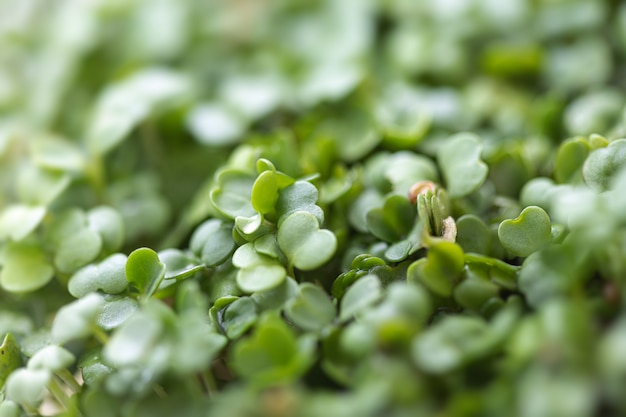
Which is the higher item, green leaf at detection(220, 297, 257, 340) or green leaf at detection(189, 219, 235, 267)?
green leaf at detection(189, 219, 235, 267)

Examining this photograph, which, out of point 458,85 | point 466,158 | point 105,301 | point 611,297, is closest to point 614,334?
point 611,297

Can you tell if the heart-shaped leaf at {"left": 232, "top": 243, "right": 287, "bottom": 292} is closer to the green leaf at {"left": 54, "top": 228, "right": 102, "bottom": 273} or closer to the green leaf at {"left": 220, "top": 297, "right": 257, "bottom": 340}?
the green leaf at {"left": 220, "top": 297, "right": 257, "bottom": 340}

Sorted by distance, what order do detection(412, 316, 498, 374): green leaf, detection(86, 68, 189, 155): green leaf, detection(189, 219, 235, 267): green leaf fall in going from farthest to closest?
detection(86, 68, 189, 155): green leaf
detection(189, 219, 235, 267): green leaf
detection(412, 316, 498, 374): green leaf

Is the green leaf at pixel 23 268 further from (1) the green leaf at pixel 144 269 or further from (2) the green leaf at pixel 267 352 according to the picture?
(2) the green leaf at pixel 267 352

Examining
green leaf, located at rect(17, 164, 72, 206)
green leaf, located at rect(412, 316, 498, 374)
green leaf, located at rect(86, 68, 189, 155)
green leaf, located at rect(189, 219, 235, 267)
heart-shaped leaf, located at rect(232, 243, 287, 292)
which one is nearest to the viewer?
green leaf, located at rect(412, 316, 498, 374)

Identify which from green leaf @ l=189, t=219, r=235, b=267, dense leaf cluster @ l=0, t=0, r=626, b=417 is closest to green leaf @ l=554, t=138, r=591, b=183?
dense leaf cluster @ l=0, t=0, r=626, b=417

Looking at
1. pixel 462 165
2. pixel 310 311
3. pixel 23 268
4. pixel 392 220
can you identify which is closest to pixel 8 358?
pixel 23 268

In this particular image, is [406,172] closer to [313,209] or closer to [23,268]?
[313,209]
